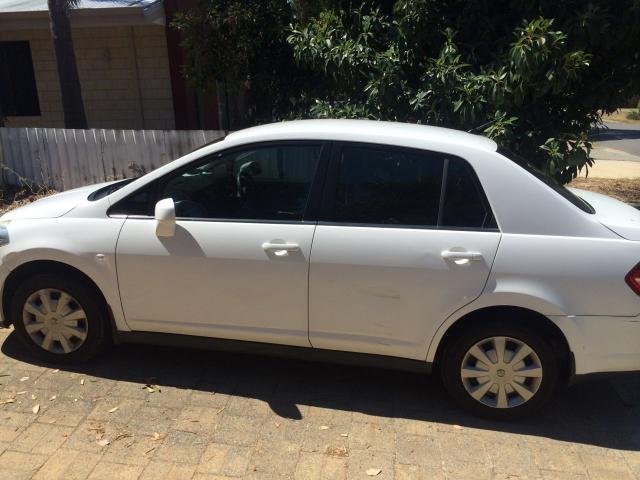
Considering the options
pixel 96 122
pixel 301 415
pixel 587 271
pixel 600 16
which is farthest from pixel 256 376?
pixel 96 122

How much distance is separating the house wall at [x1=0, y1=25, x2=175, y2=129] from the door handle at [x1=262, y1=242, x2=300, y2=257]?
887cm

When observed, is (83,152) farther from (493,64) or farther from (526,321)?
(526,321)

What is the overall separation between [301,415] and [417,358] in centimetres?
77

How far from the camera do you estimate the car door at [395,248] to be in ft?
10.1

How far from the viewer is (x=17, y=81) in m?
11.7

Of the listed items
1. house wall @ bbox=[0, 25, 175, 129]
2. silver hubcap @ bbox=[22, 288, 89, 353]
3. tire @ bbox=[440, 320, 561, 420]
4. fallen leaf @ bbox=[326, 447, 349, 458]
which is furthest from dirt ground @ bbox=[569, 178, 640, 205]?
silver hubcap @ bbox=[22, 288, 89, 353]

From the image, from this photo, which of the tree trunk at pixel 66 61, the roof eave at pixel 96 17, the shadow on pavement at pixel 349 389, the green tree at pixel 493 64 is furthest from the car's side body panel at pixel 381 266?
the roof eave at pixel 96 17

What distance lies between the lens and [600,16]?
191 inches

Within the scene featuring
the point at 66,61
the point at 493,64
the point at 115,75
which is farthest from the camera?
the point at 115,75

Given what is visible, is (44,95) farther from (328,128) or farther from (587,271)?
(587,271)

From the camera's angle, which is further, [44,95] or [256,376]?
[44,95]

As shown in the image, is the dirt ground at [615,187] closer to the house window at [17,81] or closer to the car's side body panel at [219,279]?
the car's side body panel at [219,279]

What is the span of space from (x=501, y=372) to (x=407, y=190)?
1.17 metres

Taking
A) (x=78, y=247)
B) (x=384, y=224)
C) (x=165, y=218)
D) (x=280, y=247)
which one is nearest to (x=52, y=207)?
(x=78, y=247)
